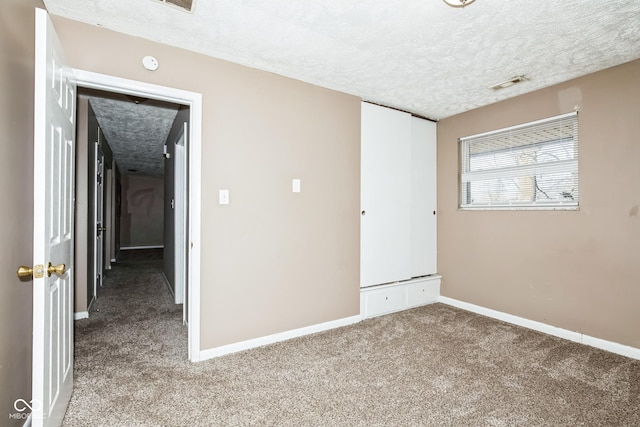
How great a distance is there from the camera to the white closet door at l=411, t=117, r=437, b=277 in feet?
12.6

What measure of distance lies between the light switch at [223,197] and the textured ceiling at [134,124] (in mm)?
1625

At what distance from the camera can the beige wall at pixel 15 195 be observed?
1.35 meters

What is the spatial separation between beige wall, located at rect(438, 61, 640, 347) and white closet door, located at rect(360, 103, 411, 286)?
0.78 meters

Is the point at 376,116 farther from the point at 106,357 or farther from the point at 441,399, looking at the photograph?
the point at 106,357

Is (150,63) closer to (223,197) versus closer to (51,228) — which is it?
(223,197)

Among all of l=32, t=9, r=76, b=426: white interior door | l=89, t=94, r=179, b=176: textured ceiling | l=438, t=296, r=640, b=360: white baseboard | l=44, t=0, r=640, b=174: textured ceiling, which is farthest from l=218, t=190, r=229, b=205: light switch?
l=438, t=296, r=640, b=360: white baseboard

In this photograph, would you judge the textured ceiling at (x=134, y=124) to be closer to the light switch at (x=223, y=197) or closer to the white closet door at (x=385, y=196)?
the light switch at (x=223, y=197)

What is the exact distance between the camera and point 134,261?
289 inches

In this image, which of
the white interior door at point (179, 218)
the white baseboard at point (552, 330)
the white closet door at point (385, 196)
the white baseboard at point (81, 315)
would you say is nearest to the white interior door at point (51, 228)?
the white baseboard at point (81, 315)

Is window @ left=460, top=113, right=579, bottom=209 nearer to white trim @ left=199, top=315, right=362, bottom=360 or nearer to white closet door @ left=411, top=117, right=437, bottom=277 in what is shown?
white closet door @ left=411, top=117, right=437, bottom=277

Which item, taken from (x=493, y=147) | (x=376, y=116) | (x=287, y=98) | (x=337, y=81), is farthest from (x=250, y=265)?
(x=493, y=147)

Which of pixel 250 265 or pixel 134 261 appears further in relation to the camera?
pixel 134 261

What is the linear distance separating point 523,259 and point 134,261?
25.1 feet

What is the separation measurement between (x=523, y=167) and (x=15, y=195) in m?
3.93
